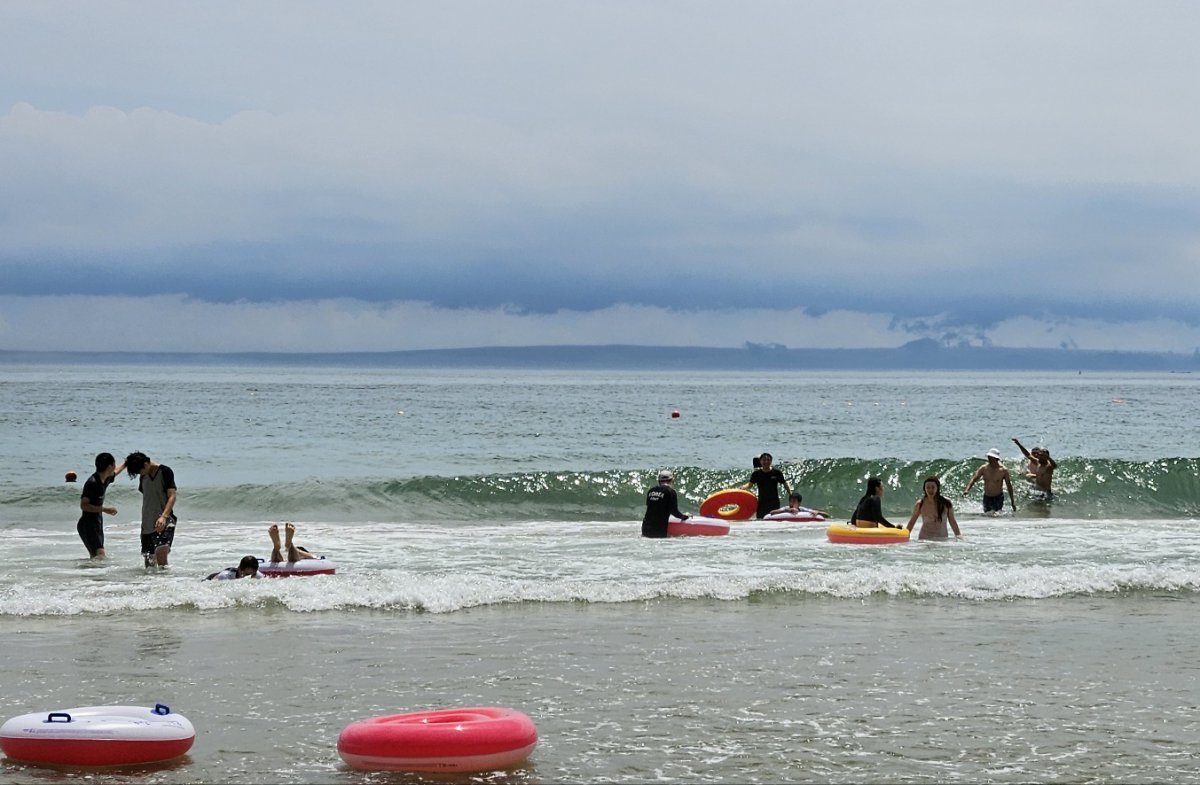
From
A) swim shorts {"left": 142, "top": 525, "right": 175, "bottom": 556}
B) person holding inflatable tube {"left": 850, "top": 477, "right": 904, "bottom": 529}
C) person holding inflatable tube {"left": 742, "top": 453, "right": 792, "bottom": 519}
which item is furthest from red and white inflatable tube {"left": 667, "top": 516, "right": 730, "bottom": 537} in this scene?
→ swim shorts {"left": 142, "top": 525, "right": 175, "bottom": 556}

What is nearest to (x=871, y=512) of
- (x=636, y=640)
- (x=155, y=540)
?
(x=636, y=640)

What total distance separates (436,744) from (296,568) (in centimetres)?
748

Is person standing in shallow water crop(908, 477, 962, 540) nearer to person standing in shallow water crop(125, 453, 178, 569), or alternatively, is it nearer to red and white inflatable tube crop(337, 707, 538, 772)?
person standing in shallow water crop(125, 453, 178, 569)

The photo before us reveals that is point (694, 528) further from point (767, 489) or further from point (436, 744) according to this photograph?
point (436, 744)

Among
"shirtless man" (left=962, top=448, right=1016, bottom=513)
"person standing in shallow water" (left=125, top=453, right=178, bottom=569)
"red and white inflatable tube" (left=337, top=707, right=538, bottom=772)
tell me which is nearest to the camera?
"red and white inflatable tube" (left=337, top=707, right=538, bottom=772)

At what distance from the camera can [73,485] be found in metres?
28.5

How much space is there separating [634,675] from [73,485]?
2293 centimetres

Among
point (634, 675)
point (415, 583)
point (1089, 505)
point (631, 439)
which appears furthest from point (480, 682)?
point (631, 439)

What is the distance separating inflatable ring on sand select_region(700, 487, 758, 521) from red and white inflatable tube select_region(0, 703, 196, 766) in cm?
1530

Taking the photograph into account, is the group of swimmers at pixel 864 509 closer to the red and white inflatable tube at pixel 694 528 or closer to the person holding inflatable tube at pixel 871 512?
the person holding inflatable tube at pixel 871 512

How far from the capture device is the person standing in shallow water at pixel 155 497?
44.6 feet

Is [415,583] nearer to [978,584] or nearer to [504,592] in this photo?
[504,592]

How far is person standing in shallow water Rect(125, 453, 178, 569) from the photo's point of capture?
13.6 m

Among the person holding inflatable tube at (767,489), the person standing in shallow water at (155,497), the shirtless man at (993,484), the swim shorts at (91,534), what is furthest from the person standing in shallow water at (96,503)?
the shirtless man at (993,484)
